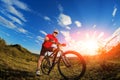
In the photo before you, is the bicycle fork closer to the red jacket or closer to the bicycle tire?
the red jacket

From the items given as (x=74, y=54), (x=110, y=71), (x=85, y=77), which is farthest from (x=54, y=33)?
(x=110, y=71)

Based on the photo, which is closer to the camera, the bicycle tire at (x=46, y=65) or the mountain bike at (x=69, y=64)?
the mountain bike at (x=69, y=64)

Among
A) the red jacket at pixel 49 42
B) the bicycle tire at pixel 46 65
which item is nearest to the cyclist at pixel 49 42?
the red jacket at pixel 49 42

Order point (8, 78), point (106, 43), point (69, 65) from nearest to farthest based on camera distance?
point (8, 78) < point (69, 65) < point (106, 43)

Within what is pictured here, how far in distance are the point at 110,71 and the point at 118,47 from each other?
→ 15.0ft

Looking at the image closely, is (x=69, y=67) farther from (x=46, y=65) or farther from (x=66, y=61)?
(x=46, y=65)

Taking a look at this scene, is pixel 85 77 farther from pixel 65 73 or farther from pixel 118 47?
pixel 118 47

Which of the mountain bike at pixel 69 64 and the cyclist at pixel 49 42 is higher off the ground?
the cyclist at pixel 49 42

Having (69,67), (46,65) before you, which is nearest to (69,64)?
(69,67)

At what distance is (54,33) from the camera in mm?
10117

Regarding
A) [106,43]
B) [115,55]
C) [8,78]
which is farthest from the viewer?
[115,55]

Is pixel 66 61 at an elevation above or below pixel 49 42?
below

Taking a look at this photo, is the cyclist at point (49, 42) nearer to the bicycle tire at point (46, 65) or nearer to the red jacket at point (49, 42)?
the red jacket at point (49, 42)

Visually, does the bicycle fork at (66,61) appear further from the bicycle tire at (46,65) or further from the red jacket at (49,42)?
the bicycle tire at (46,65)
